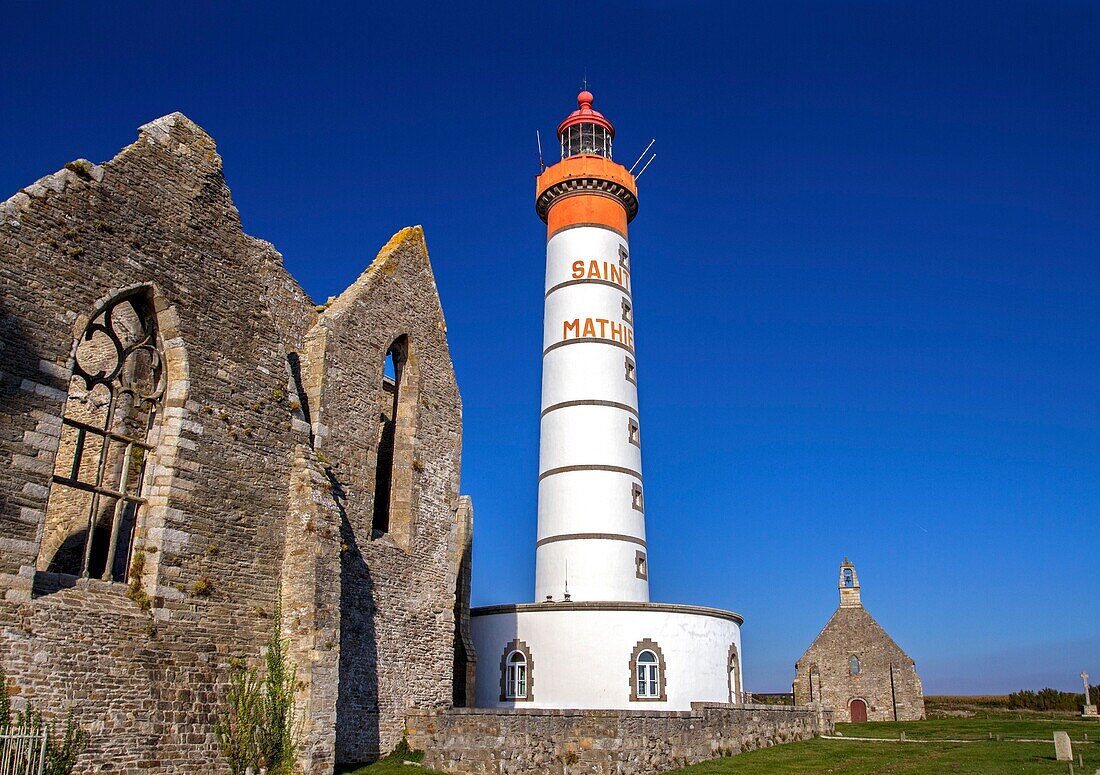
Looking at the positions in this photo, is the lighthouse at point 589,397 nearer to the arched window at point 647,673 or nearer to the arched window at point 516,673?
the arched window at point 516,673

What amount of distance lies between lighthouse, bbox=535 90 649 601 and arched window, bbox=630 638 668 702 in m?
3.18

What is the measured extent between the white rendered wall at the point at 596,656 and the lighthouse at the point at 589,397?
262 cm

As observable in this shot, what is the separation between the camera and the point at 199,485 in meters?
13.6

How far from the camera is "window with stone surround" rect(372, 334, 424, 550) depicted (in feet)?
62.4

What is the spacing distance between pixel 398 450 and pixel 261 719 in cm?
701

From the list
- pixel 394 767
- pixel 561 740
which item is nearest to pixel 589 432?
pixel 561 740

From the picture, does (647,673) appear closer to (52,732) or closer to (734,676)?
(734,676)

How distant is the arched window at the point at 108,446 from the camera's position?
12711 mm

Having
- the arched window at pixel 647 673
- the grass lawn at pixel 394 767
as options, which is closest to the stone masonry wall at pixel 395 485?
the grass lawn at pixel 394 767

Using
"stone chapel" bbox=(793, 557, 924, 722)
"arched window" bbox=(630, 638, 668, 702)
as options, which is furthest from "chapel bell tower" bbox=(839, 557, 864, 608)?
"arched window" bbox=(630, 638, 668, 702)

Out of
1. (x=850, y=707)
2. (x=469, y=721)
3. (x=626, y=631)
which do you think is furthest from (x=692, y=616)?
(x=850, y=707)

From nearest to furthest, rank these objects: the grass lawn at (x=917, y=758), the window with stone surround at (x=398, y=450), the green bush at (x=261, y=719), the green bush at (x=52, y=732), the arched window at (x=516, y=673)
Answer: the green bush at (x=52, y=732)
the green bush at (x=261, y=719)
the grass lawn at (x=917, y=758)
the window with stone surround at (x=398, y=450)
the arched window at (x=516, y=673)

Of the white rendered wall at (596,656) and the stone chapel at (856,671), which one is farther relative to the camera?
the stone chapel at (856,671)

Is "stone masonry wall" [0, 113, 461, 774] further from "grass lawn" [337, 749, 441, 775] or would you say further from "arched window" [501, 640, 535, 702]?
"arched window" [501, 640, 535, 702]
